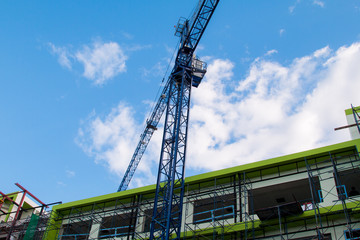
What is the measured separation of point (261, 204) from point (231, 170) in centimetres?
516

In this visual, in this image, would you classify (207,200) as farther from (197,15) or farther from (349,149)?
(197,15)

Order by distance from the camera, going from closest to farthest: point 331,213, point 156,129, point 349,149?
point 331,213 → point 349,149 → point 156,129

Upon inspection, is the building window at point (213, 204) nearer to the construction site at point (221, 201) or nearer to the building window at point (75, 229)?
the construction site at point (221, 201)

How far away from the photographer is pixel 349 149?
896 inches

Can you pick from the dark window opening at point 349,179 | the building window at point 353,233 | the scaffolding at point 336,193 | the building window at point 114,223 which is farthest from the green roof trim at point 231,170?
the building window at point 353,233

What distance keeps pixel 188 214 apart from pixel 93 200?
9.19m

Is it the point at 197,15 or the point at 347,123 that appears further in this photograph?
the point at 197,15

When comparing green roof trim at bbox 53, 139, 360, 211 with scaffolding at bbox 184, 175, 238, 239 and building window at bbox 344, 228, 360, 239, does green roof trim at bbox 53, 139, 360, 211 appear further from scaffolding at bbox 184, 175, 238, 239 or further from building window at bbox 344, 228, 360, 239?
building window at bbox 344, 228, 360, 239

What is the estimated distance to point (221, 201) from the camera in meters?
25.3

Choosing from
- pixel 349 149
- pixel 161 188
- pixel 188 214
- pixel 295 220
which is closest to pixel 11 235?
pixel 161 188

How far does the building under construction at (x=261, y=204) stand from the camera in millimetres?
20984

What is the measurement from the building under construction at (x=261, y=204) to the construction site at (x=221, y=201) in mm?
56

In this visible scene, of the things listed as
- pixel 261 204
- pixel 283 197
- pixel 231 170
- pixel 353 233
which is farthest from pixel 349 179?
pixel 231 170

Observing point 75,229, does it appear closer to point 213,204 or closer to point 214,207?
point 213,204
